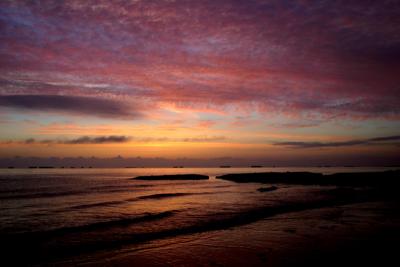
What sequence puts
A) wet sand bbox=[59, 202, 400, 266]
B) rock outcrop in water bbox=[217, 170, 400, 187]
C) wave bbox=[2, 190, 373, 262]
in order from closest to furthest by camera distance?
wet sand bbox=[59, 202, 400, 266] → wave bbox=[2, 190, 373, 262] → rock outcrop in water bbox=[217, 170, 400, 187]

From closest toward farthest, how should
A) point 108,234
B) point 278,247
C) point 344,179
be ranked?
point 278,247 → point 108,234 → point 344,179

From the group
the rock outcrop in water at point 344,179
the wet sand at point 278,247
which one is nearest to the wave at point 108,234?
the wet sand at point 278,247

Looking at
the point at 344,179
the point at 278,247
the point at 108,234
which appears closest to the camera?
the point at 278,247

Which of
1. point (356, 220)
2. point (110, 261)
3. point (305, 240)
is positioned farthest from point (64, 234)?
point (356, 220)

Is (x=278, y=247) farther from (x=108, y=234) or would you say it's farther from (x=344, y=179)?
(x=344, y=179)

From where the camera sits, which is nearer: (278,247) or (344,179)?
(278,247)

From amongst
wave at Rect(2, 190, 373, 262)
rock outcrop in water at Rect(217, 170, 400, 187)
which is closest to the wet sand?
wave at Rect(2, 190, 373, 262)

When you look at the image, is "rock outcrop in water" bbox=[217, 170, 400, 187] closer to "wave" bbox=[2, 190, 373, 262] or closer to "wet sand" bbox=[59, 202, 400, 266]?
"wet sand" bbox=[59, 202, 400, 266]

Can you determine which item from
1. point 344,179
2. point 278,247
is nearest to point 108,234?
point 278,247

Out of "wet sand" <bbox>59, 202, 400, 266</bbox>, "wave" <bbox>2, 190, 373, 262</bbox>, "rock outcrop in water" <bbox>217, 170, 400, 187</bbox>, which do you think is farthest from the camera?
"rock outcrop in water" <bbox>217, 170, 400, 187</bbox>

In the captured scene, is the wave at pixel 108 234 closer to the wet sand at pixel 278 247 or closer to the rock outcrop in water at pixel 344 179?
the wet sand at pixel 278 247

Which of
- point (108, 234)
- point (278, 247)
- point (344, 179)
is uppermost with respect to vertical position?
point (278, 247)

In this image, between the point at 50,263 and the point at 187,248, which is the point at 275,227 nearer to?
the point at 187,248

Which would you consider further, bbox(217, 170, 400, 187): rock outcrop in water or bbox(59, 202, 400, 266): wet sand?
bbox(217, 170, 400, 187): rock outcrop in water
